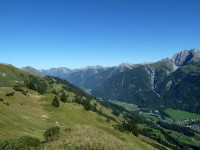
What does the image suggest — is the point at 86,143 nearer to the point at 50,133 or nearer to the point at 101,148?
the point at 101,148

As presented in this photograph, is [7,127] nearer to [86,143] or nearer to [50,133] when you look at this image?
[50,133]

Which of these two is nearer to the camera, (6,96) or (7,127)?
(7,127)

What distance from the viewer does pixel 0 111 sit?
3950 cm

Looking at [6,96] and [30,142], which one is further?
[6,96]

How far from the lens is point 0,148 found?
18.4 meters

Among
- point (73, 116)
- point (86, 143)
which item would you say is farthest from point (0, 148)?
point (73, 116)

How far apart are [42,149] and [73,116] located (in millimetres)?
62866

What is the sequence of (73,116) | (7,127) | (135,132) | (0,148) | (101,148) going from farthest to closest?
(135,132) → (73,116) → (7,127) → (101,148) → (0,148)

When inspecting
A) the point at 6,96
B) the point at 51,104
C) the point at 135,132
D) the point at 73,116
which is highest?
the point at 6,96

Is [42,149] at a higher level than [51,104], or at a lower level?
higher

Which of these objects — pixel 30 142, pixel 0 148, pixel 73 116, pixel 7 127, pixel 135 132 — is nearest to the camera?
pixel 0 148

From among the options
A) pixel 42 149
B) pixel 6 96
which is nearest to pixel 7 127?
pixel 42 149

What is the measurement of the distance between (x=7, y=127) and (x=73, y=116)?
51.3m

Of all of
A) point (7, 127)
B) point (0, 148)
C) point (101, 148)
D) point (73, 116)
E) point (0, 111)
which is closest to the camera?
point (0, 148)
